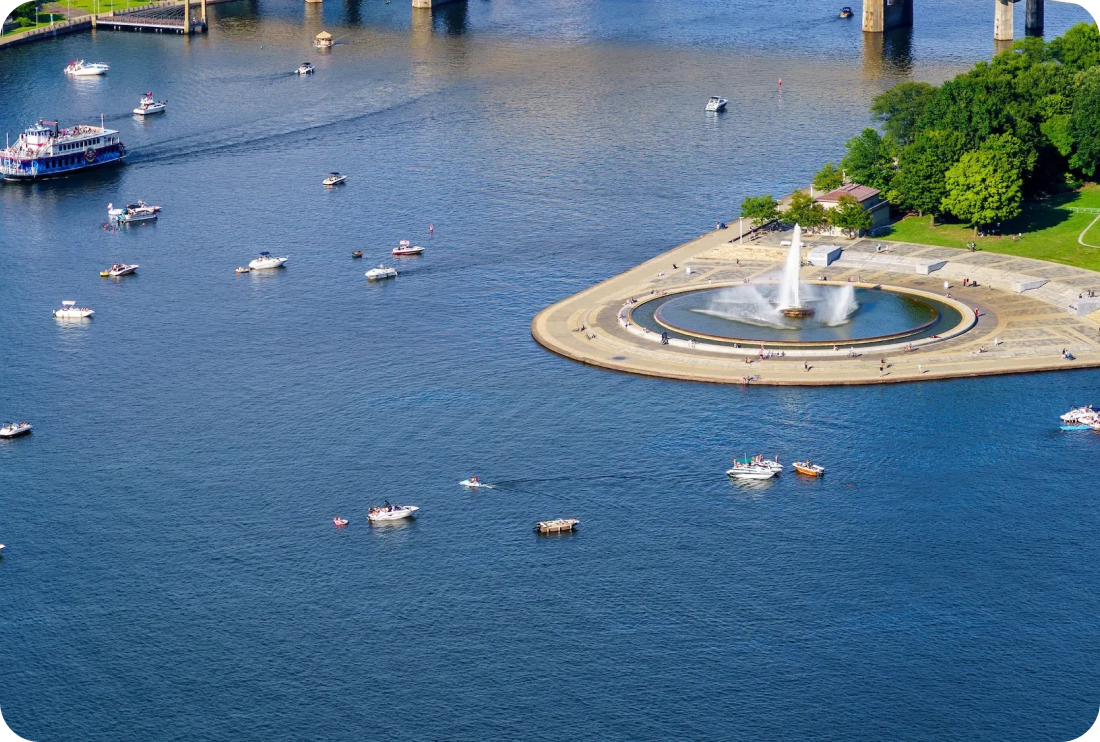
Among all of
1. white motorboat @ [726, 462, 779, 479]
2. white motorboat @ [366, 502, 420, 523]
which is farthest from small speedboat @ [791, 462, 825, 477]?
white motorboat @ [366, 502, 420, 523]

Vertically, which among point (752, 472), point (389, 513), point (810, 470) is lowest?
point (389, 513)

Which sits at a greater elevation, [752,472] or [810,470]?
[810,470]

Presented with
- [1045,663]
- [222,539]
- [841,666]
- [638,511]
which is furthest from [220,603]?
[1045,663]

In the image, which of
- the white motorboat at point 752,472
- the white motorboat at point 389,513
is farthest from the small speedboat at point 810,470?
the white motorboat at point 389,513

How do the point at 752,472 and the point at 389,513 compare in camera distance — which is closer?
the point at 389,513

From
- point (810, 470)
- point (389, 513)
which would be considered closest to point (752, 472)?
point (810, 470)

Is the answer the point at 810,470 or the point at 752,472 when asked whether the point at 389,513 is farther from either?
the point at 810,470
